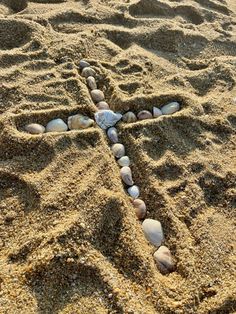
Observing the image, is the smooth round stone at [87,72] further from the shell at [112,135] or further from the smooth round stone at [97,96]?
the shell at [112,135]

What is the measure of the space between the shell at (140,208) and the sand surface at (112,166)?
5 cm

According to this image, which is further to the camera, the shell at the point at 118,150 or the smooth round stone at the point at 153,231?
the shell at the point at 118,150

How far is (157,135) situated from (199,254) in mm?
948

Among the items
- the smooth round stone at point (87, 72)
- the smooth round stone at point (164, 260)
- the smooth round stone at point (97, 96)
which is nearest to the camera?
the smooth round stone at point (164, 260)

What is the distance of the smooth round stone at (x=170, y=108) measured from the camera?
10.8ft

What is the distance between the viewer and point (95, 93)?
3.28 metres

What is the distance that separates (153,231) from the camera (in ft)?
8.33

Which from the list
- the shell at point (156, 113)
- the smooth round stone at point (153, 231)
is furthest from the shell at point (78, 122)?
the smooth round stone at point (153, 231)

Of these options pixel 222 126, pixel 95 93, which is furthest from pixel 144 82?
pixel 222 126

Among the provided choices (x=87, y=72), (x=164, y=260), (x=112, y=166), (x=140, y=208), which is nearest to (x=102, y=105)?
(x=87, y=72)

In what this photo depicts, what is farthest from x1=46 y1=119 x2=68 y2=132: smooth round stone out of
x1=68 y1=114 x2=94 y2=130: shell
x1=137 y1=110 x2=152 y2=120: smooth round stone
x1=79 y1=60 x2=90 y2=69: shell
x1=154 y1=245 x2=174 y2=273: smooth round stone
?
x1=154 y1=245 x2=174 y2=273: smooth round stone

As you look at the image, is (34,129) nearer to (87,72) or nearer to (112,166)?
(112,166)

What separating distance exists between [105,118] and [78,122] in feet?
0.62

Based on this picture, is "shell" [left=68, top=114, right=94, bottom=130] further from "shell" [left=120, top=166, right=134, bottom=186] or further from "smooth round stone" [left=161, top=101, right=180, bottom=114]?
"smooth round stone" [left=161, top=101, right=180, bottom=114]
